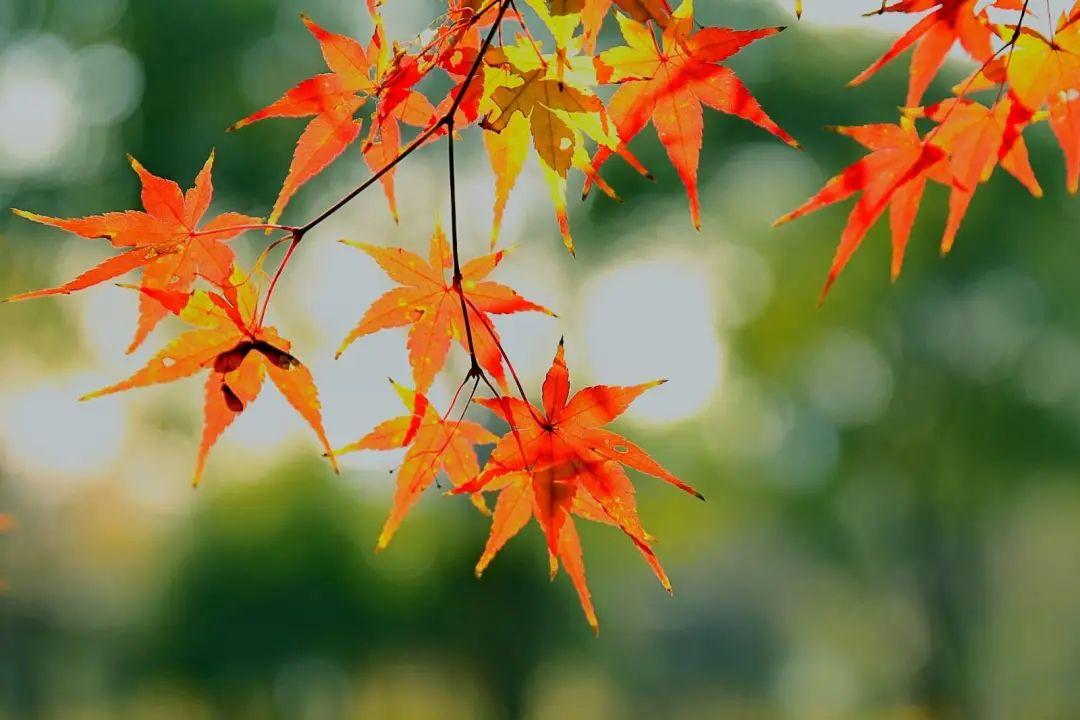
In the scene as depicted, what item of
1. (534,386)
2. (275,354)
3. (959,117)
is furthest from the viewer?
(534,386)

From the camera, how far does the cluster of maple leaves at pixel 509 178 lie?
0.57 m

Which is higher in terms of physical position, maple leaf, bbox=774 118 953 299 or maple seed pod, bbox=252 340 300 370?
maple leaf, bbox=774 118 953 299

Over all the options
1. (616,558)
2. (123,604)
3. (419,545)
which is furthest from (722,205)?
(123,604)

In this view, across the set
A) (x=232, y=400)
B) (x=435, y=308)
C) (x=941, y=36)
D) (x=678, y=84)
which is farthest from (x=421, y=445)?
(x=941, y=36)

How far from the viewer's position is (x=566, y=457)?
0.64 meters

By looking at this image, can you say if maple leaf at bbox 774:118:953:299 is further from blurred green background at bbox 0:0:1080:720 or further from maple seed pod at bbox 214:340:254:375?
blurred green background at bbox 0:0:1080:720

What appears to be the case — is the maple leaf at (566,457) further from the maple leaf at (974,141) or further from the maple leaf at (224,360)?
the maple leaf at (974,141)

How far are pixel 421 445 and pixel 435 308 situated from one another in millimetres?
110

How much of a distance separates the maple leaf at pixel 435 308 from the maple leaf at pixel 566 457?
5 centimetres

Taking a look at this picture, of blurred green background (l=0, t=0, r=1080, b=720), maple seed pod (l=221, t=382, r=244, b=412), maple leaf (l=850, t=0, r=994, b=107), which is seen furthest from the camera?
blurred green background (l=0, t=0, r=1080, b=720)

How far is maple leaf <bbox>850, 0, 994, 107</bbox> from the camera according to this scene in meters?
0.66

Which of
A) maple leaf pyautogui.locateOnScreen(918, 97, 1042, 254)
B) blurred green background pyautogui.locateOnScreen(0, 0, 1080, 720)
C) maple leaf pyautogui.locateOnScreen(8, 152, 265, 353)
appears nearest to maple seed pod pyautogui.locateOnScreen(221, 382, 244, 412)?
maple leaf pyautogui.locateOnScreen(8, 152, 265, 353)

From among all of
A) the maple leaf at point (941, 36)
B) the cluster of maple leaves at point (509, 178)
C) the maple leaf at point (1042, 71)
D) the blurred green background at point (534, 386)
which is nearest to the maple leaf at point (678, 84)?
the cluster of maple leaves at point (509, 178)

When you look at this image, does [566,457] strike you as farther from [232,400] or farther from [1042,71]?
[1042,71]
